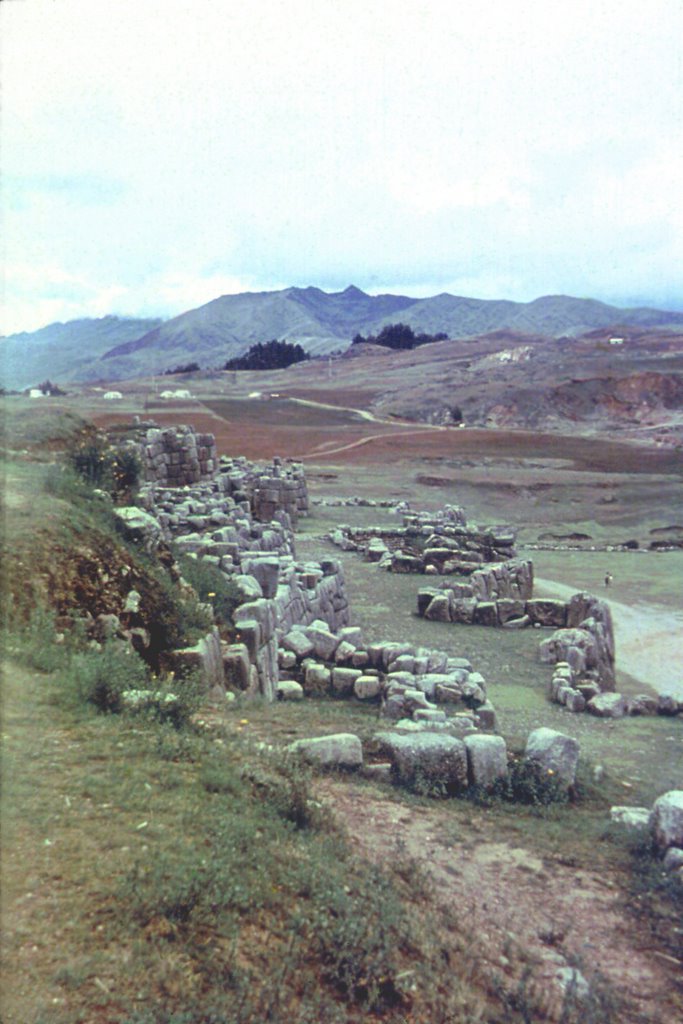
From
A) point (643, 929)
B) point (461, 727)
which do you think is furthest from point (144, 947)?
point (461, 727)

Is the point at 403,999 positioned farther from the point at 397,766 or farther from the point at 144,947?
the point at 397,766

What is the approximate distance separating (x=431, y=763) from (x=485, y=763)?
1.74 ft

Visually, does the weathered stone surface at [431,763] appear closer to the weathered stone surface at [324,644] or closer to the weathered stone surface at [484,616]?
the weathered stone surface at [324,644]

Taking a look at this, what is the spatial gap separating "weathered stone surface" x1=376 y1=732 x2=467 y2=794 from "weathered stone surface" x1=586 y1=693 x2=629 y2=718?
18.4 feet

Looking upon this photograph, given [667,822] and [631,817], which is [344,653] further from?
[667,822]

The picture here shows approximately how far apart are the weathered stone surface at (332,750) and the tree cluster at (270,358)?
11972cm

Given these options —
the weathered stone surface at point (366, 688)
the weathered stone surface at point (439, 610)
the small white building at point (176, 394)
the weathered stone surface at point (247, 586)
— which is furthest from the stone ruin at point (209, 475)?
the small white building at point (176, 394)

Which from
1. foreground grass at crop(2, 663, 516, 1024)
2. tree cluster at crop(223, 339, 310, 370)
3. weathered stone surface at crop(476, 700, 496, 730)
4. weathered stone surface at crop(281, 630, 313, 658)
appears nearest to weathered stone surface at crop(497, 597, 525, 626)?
weathered stone surface at crop(281, 630, 313, 658)

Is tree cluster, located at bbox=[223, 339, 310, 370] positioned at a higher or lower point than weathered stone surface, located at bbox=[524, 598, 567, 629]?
higher

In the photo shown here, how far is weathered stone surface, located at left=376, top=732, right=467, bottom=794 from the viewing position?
7805 mm

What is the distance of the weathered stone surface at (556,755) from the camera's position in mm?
8133

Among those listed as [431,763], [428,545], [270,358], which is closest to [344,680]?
[431,763]

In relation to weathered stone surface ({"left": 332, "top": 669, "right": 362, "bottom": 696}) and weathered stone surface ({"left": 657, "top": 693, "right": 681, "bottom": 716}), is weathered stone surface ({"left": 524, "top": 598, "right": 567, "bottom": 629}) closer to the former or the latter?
weathered stone surface ({"left": 657, "top": 693, "right": 681, "bottom": 716})

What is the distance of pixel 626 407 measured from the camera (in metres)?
75.7
